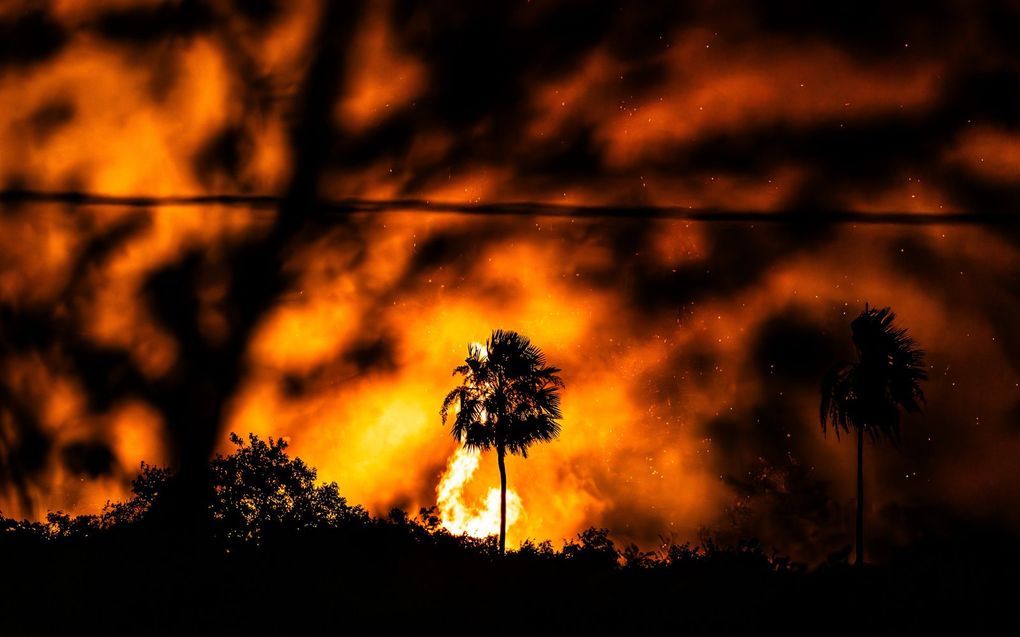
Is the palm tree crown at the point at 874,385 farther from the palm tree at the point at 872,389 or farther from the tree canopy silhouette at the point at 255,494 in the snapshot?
the tree canopy silhouette at the point at 255,494

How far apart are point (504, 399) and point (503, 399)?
0.01 m

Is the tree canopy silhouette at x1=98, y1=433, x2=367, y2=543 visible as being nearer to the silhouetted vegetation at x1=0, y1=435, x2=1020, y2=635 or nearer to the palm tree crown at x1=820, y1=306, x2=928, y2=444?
the silhouetted vegetation at x1=0, y1=435, x2=1020, y2=635

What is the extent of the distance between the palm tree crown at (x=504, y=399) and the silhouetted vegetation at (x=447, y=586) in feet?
3.68

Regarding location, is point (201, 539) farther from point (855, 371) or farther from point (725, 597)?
point (855, 371)

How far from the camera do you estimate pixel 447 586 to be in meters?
5.62

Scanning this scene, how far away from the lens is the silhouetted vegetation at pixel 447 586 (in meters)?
4.41

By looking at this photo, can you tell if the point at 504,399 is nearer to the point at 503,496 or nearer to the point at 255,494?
the point at 503,496

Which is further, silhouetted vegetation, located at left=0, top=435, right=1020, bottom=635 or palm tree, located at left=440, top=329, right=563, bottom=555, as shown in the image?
palm tree, located at left=440, top=329, right=563, bottom=555

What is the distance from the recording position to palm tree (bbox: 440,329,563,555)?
27.4 ft

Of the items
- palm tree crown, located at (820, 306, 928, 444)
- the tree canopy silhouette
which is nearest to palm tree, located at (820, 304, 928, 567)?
palm tree crown, located at (820, 306, 928, 444)

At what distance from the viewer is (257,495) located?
31.3ft

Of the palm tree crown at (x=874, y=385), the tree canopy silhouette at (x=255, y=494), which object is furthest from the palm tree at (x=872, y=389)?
the tree canopy silhouette at (x=255, y=494)

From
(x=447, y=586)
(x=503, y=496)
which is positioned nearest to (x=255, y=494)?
(x=503, y=496)

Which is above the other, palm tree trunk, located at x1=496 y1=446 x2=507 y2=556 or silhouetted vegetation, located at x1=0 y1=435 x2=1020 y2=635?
palm tree trunk, located at x1=496 y1=446 x2=507 y2=556
